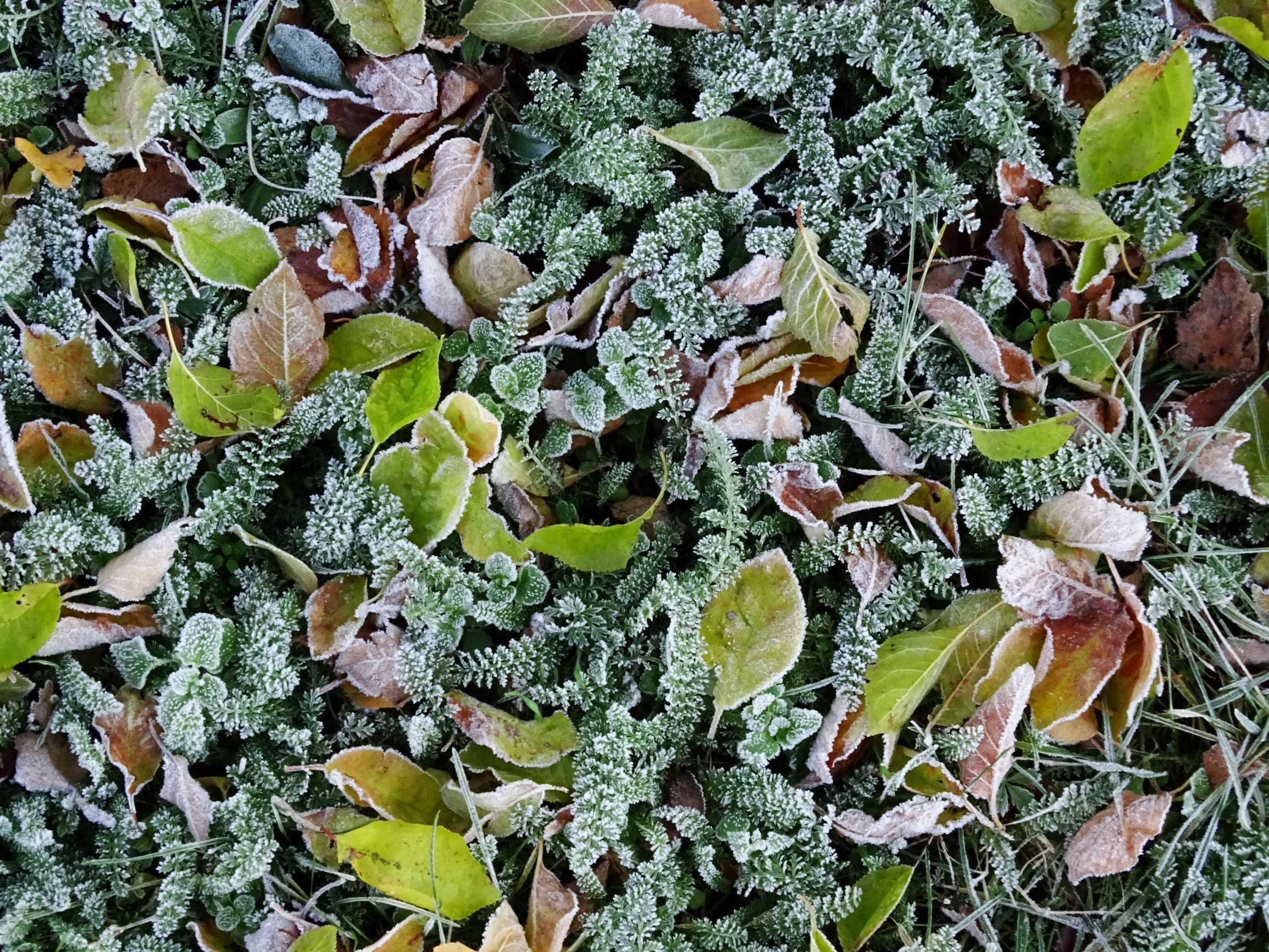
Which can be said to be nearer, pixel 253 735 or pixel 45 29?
pixel 253 735

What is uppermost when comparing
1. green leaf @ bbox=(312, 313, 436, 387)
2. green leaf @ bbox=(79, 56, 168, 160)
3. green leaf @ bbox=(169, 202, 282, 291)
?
green leaf @ bbox=(79, 56, 168, 160)

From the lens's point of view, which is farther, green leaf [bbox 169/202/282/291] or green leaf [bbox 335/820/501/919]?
green leaf [bbox 169/202/282/291]

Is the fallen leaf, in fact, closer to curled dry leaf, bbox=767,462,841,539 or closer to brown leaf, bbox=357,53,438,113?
brown leaf, bbox=357,53,438,113

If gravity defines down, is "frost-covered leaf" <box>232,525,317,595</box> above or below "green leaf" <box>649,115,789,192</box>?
below

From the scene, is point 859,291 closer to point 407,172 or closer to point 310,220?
point 407,172

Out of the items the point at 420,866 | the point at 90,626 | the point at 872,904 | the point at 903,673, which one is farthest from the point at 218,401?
the point at 872,904

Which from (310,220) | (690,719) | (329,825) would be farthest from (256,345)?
(690,719)

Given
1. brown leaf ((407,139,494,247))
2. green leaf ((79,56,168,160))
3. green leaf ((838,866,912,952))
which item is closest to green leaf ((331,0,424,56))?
brown leaf ((407,139,494,247))
